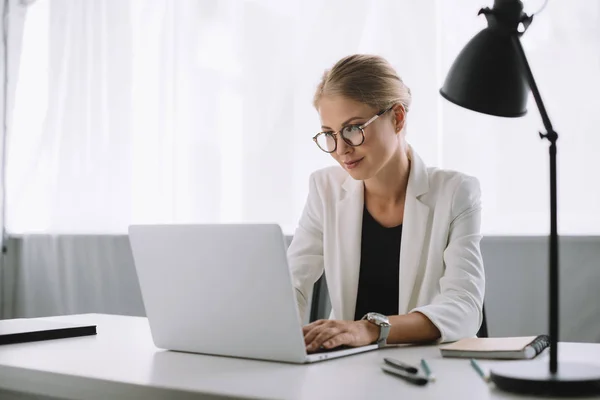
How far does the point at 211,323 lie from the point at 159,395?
0.25m

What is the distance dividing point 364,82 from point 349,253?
19.0 inches

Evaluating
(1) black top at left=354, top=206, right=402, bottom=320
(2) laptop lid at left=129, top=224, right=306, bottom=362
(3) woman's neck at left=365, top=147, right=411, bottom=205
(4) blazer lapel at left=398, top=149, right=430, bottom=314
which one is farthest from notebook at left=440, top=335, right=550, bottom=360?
(3) woman's neck at left=365, top=147, right=411, bottom=205

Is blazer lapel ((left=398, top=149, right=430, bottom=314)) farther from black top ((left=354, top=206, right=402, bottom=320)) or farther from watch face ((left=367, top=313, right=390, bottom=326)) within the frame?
watch face ((left=367, top=313, right=390, bottom=326))

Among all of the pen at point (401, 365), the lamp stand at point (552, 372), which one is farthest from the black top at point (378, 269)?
the lamp stand at point (552, 372)

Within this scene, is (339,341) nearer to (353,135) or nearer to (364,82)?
(353,135)

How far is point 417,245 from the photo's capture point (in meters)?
1.90

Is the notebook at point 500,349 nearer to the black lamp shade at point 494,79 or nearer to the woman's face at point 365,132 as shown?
the black lamp shade at point 494,79

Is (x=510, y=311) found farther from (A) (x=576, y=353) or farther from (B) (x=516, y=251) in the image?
(A) (x=576, y=353)

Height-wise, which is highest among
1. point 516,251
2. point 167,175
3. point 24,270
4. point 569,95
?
point 569,95

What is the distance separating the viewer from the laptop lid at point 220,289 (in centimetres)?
115

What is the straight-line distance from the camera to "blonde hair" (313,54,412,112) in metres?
1.87

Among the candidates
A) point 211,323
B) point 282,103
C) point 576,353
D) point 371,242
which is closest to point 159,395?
point 211,323

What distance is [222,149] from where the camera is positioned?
10.6 ft

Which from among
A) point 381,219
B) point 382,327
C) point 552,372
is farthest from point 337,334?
point 381,219
